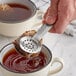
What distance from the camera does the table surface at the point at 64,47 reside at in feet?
2.22

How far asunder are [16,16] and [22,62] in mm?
165

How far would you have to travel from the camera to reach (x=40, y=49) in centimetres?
62

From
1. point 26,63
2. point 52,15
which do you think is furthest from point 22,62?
point 52,15

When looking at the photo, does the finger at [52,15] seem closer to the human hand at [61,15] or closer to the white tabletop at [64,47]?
the human hand at [61,15]

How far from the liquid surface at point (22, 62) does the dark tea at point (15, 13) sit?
4.7 inches

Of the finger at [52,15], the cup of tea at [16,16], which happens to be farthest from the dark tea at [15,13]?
the finger at [52,15]

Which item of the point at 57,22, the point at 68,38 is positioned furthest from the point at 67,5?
the point at 68,38

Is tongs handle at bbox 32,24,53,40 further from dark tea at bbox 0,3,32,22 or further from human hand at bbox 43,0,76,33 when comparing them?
dark tea at bbox 0,3,32,22

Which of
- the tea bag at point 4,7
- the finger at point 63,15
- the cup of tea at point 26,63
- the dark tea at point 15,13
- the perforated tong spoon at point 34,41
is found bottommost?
the cup of tea at point 26,63

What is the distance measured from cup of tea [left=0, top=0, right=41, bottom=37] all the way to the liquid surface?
0.09m

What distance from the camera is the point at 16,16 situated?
75 cm

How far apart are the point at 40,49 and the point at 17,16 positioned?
16 centimetres

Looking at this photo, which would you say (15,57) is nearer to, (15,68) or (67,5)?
(15,68)

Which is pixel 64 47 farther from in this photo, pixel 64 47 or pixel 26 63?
pixel 26 63
